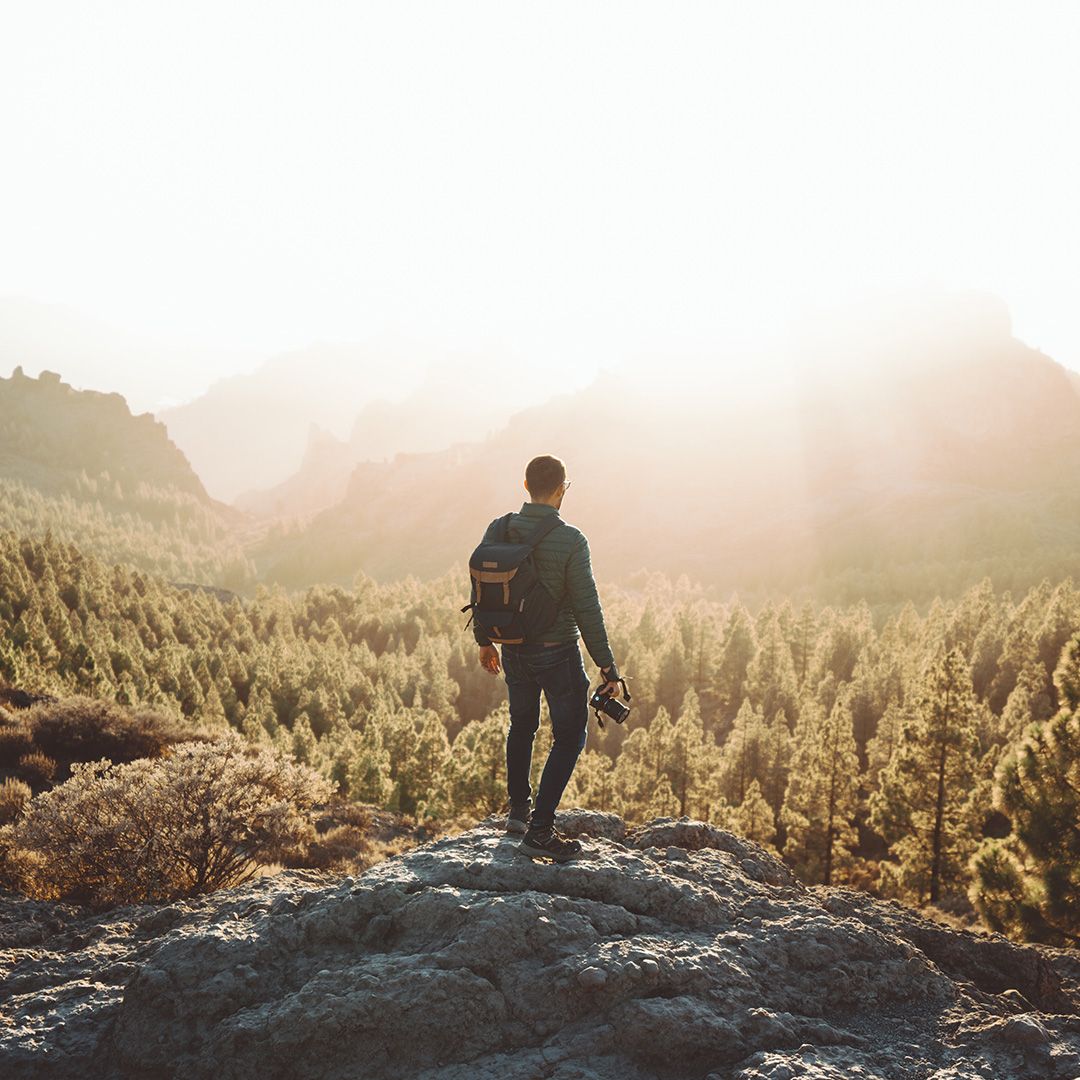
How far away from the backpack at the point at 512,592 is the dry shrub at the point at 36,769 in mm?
20903

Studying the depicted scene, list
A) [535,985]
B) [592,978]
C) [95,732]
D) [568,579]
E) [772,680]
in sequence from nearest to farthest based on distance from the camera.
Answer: [592,978] → [535,985] → [568,579] → [95,732] → [772,680]

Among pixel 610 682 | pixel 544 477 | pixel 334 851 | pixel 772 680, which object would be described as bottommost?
pixel 772 680

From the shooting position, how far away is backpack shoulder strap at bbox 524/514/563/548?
20.2 feet

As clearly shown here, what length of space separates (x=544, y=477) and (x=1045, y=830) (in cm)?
1599

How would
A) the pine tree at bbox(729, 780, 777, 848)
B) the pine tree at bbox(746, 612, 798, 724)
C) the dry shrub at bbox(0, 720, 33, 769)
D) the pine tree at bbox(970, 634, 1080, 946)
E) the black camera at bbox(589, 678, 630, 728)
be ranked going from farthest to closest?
1. the pine tree at bbox(746, 612, 798, 724)
2. the pine tree at bbox(729, 780, 777, 848)
3. the dry shrub at bbox(0, 720, 33, 769)
4. the pine tree at bbox(970, 634, 1080, 946)
5. the black camera at bbox(589, 678, 630, 728)

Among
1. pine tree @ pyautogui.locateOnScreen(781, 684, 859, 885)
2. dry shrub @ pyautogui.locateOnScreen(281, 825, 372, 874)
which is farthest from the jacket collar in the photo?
pine tree @ pyautogui.locateOnScreen(781, 684, 859, 885)

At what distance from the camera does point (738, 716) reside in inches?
1706

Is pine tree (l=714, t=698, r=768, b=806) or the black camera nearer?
the black camera

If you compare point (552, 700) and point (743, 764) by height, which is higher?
point (552, 700)

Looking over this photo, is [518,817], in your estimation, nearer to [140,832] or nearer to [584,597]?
[584,597]

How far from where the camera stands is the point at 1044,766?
16.0m

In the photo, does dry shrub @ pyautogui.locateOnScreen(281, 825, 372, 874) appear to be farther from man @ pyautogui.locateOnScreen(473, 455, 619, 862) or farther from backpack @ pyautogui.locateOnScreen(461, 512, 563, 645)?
backpack @ pyautogui.locateOnScreen(461, 512, 563, 645)

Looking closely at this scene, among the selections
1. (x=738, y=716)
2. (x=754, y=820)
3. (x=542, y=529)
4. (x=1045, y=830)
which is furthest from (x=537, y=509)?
(x=738, y=716)

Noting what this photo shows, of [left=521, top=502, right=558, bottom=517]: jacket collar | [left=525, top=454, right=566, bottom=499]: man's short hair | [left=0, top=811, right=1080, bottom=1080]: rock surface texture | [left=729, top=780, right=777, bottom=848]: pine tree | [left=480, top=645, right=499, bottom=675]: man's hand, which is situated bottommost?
[left=729, top=780, right=777, bottom=848]: pine tree
